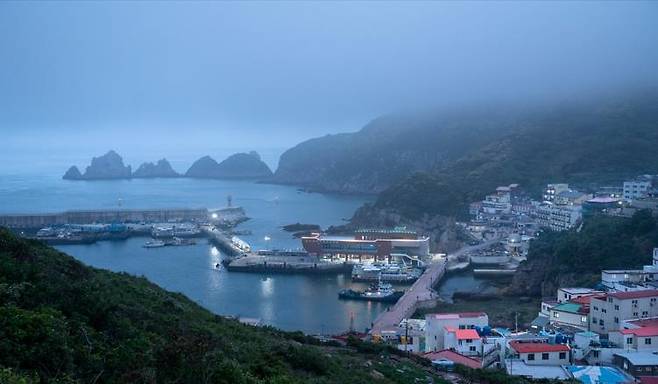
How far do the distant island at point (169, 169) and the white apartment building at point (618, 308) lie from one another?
52.9 metres

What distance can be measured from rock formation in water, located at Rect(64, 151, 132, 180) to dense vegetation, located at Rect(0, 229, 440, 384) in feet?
184

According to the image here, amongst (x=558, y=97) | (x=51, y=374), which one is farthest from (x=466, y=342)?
(x=558, y=97)

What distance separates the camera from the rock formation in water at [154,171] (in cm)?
6284

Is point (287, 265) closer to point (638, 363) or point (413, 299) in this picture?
point (413, 299)

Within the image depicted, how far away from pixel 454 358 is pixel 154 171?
196ft

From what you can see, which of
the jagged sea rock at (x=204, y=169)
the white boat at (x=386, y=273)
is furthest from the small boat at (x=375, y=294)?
the jagged sea rock at (x=204, y=169)

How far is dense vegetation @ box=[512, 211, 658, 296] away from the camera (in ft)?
43.0

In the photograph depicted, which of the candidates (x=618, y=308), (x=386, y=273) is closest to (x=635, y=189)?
(x=386, y=273)

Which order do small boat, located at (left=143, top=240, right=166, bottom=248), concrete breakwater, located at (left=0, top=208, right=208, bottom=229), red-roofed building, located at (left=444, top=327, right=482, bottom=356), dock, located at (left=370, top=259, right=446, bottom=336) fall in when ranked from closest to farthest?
red-roofed building, located at (left=444, top=327, right=482, bottom=356) → dock, located at (left=370, top=259, right=446, bottom=336) → small boat, located at (left=143, top=240, right=166, bottom=248) → concrete breakwater, located at (left=0, top=208, right=208, bottom=229)

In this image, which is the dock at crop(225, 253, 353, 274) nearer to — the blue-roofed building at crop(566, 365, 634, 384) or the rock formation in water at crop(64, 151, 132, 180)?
the blue-roofed building at crop(566, 365, 634, 384)

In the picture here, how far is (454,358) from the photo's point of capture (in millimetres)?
7551

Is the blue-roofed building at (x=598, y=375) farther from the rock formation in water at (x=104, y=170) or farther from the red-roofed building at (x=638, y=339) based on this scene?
the rock formation in water at (x=104, y=170)

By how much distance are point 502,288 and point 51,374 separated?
43.4ft

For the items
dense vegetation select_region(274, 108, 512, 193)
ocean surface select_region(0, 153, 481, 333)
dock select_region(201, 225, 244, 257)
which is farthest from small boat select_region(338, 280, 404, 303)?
dense vegetation select_region(274, 108, 512, 193)
